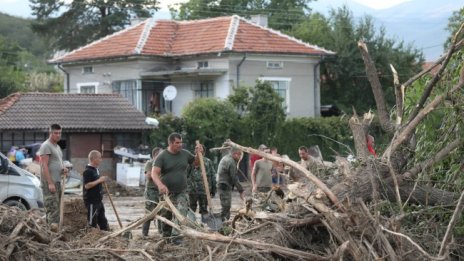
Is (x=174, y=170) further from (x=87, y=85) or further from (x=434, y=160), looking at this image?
(x=87, y=85)

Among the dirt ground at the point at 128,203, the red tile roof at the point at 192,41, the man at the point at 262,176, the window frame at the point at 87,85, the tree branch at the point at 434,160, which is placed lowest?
the dirt ground at the point at 128,203

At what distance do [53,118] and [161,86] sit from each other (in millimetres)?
10799

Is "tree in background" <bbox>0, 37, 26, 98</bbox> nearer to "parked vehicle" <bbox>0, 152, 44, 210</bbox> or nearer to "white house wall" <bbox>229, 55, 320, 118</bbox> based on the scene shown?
"white house wall" <bbox>229, 55, 320, 118</bbox>

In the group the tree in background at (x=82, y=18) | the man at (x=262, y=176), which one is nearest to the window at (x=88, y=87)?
the tree in background at (x=82, y=18)

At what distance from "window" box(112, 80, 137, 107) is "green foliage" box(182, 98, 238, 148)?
857 centimetres

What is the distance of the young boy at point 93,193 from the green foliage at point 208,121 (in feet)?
66.2

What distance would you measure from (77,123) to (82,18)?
3664cm

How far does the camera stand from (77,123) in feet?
113

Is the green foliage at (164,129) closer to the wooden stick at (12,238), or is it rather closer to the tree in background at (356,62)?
the tree in background at (356,62)

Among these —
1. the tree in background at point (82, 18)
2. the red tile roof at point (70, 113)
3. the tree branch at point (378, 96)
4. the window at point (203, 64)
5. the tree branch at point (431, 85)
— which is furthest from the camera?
the tree in background at point (82, 18)

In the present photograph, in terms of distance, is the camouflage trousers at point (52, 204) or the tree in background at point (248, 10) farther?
the tree in background at point (248, 10)

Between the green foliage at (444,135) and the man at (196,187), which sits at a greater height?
the green foliage at (444,135)

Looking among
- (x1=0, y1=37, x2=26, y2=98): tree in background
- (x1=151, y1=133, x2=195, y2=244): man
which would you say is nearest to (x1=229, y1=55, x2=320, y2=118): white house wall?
(x1=0, y1=37, x2=26, y2=98): tree in background

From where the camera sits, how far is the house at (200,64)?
42.8 meters
